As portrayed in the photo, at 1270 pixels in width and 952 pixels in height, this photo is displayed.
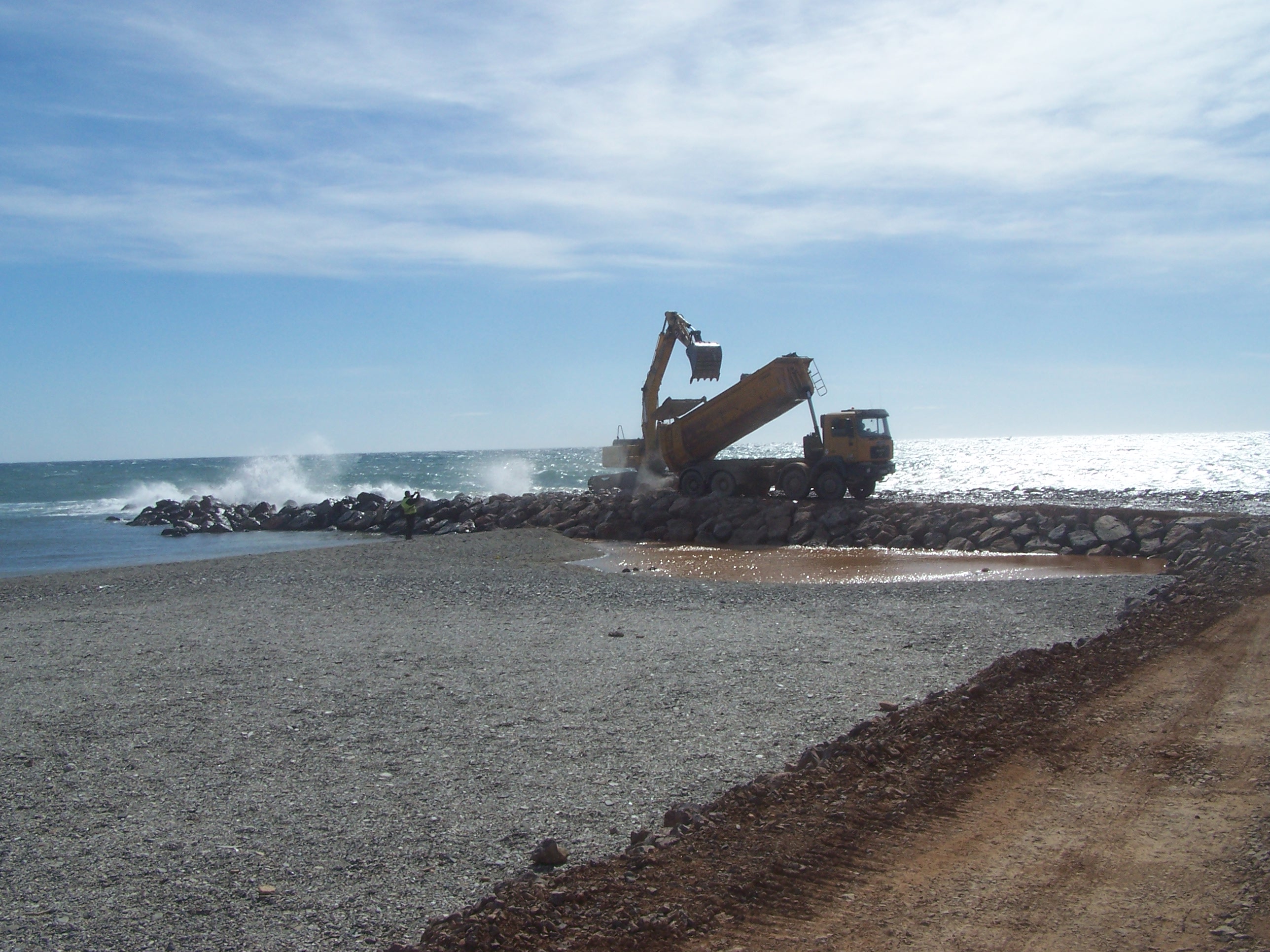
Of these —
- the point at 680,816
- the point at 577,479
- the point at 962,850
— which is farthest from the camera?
the point at 577,479

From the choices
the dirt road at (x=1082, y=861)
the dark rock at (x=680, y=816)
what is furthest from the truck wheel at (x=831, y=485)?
the dark rock at (x=680, y=816)

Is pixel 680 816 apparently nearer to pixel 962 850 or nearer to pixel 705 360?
pixel 962 850

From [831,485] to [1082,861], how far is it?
2169 centimetres

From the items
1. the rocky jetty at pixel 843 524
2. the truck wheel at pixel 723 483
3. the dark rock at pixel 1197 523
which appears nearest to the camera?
the dark rock at pixel 1197 523

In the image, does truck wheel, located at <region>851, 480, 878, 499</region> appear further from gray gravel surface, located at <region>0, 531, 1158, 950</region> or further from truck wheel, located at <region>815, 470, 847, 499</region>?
gray gravel surface, located at <region>0, 531, 1158, 950</region>

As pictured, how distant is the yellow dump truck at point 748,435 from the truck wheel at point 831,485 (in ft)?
0.06

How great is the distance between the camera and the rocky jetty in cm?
2012

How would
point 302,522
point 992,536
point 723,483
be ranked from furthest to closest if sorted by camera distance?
1. point 302,522
2. point 723,483
3. point 992,536

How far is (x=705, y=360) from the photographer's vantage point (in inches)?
1050

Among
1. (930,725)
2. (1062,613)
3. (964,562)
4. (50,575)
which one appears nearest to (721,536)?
(964,562)

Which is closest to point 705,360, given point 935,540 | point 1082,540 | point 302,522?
point 935,540

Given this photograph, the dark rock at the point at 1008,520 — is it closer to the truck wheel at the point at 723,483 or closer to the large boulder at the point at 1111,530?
the large boulder at the point at 1111,530

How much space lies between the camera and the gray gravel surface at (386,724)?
4.85 m

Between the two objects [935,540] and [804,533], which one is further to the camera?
[804,533]
